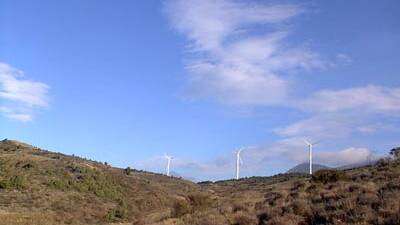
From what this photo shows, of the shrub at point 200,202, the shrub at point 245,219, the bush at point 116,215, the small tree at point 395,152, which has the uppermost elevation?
the small tree at point 395,152

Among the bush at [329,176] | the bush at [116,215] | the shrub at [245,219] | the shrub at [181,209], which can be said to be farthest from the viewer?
the bush at [116,215]

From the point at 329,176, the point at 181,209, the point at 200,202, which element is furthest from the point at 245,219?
the point at 329,176

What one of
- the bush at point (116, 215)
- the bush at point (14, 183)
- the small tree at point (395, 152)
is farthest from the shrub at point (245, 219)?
the small tree at point (395, 152)

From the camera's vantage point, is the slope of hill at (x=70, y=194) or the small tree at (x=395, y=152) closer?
the slope of hill at (x=70, y=194)

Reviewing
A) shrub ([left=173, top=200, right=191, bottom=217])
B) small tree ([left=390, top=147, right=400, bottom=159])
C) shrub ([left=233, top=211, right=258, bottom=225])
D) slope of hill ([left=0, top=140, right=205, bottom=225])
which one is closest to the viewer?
shrub ([left=233, top=211, right=258, bottom=225])

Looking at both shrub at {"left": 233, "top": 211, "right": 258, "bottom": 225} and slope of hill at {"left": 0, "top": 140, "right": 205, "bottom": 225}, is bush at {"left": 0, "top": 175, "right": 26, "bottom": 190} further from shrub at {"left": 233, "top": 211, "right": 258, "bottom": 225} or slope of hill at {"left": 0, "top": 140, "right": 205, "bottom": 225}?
shrub at {"left": 233, "top": 211, "right": 258, "bottom": 225}

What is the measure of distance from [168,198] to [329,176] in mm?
25974

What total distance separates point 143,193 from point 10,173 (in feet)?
49.3

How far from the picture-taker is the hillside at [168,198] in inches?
993

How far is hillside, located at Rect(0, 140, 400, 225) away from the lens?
2523 cm

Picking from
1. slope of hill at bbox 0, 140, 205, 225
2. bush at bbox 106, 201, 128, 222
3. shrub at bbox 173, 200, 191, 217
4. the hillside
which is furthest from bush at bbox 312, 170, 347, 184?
bush at bbox 106, 201, 128, 222

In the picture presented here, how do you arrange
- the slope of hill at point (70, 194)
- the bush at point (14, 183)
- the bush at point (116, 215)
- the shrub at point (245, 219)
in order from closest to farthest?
1. the shrub at point (245, 219)
2. the slope of hill at point (70, 194)
3. the bush at point (116, 215)
4. the bush at point (14, 183)

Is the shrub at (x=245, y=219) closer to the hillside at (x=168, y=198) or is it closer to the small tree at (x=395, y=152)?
the hillside at (x=168, y=198)

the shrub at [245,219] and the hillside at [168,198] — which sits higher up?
the hillside at [168,198]
